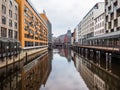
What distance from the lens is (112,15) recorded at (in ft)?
206

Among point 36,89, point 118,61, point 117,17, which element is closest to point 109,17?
point 117,17

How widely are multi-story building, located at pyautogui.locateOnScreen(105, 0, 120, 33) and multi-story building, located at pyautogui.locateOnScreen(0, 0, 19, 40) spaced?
3127 centimetres

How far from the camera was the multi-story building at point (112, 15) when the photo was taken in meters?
57.0

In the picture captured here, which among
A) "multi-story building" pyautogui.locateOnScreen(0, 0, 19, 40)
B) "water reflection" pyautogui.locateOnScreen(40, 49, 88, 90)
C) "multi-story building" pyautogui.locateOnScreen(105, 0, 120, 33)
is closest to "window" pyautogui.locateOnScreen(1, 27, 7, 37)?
"multi-story building" pyautogui.locateOnScreen(0, 0, 19, 40)

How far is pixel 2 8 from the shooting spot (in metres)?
41.5

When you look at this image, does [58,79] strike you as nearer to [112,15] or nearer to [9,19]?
[9,19]

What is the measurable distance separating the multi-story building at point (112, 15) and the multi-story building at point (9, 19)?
31271 millimetres

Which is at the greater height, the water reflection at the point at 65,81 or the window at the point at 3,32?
the window at the point at 3,32

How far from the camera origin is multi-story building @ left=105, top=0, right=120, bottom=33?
187 feet

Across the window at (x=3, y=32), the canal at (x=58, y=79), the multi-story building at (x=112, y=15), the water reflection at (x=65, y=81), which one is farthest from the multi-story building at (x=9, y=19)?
the multi-story building at (x=112, y=15)

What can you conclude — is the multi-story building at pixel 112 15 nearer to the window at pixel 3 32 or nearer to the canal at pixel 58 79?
the canal at pixel 58 79

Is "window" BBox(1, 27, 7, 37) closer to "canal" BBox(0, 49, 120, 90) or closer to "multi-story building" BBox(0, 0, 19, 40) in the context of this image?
"multi-story building" BBox(0, 0, 19, 40)

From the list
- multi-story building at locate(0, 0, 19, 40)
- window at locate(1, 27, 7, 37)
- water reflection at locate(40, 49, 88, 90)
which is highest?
multi-story building at locate(0, 0, 19, 40)

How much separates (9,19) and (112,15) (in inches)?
1393
